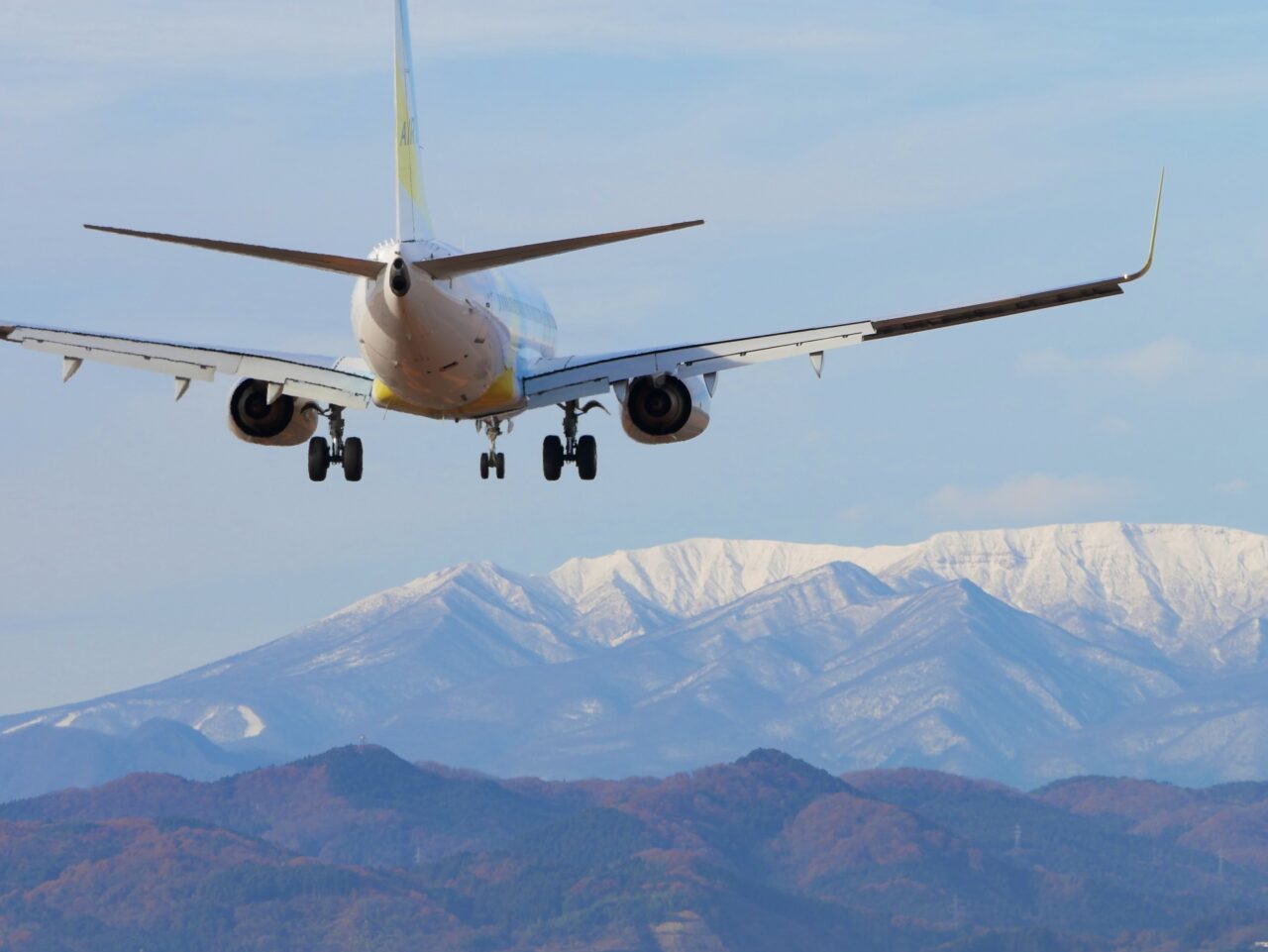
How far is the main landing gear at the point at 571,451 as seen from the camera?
74.1 metres

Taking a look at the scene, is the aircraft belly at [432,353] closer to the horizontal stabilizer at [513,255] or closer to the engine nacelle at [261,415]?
the horizontal stabilizer at [513,255]

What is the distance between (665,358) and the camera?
225 ft

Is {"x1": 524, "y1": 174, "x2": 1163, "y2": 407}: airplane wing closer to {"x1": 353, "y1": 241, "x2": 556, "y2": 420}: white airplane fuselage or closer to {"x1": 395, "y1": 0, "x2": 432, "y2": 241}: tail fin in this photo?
{"x1": 353, "y1": 241, "x2": 556, "y2": 420}: white airplane fuselage

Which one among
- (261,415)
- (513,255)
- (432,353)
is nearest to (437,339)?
(432,353)

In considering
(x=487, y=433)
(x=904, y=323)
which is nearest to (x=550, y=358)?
(x=487, y=433)

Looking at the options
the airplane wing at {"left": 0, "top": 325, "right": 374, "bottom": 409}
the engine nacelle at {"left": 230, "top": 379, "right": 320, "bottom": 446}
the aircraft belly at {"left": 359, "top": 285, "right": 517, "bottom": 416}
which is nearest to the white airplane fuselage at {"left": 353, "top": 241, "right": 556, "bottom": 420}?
the aircraft belly at {"left": 359, "top": 285, "right": 517, "bottom": 416}

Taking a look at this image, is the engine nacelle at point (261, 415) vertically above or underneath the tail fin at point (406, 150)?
underneath

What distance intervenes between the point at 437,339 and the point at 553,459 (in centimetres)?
1386

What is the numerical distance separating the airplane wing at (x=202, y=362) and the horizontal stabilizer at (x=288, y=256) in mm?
8188

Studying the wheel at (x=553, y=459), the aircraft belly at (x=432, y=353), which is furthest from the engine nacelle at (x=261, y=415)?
the wheel at (x=553, y=459)

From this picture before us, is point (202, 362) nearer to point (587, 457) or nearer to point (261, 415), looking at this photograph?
point (261, 415)

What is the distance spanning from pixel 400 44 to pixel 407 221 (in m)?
8.97

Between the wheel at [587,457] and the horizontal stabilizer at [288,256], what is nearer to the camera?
the horizontal stabilizer at [288,256]

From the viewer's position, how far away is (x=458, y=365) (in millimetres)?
62969
